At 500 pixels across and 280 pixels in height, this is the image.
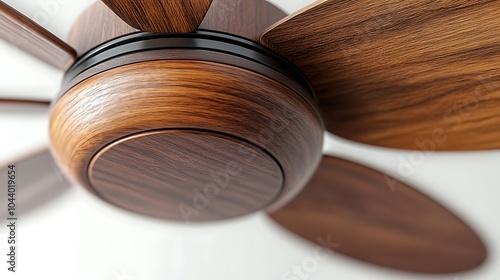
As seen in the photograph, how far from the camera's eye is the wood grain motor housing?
0.71m

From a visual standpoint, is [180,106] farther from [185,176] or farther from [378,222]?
[378,222]

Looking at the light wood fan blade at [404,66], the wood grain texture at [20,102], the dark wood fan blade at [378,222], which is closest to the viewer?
the light wood fan blade at [404,66]

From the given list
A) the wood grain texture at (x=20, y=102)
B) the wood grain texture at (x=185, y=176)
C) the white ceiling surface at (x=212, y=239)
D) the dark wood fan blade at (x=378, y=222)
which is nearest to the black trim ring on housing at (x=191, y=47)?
the wood grain texture at (x=185, y=176)

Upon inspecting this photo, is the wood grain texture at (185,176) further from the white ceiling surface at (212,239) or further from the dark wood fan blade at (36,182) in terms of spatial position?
the white ceiling surface at (212,239)

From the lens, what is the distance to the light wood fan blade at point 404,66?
0.63 metres

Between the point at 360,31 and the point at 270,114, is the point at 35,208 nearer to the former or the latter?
the point at 270,114

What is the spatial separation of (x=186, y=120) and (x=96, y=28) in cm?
19

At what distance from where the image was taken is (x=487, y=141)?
97cm

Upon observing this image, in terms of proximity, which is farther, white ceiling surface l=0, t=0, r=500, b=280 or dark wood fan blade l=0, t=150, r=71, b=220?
white ceiling surface l=0, t=0, r=500, b=280

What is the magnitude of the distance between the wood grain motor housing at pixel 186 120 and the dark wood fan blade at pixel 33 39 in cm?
3

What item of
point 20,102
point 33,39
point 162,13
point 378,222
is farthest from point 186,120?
point 378,222

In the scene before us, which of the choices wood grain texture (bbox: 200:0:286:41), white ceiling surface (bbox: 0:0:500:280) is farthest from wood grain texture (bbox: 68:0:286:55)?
white ceiling surface (bbox: 0:0:500:280)

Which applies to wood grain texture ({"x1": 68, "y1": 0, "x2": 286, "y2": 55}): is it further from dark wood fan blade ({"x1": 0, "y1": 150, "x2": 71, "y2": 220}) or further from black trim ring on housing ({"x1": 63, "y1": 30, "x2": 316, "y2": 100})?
dark wood fan blade ({"x1": 0, "y1": 150, "x2": 71, "y2": 220})

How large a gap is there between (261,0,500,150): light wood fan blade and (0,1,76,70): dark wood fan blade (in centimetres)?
27
